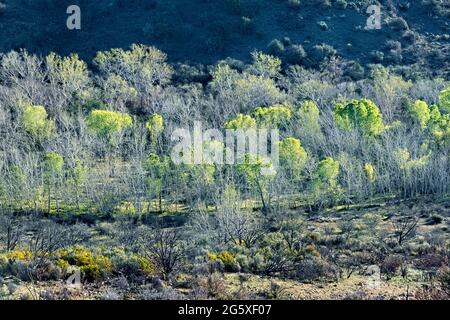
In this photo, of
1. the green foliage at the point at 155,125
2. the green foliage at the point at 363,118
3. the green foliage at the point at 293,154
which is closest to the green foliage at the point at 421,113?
the green foliage at the point at 363,118

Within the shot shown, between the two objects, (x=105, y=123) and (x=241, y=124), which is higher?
(x=105, y=123)

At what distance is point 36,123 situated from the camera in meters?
51.8

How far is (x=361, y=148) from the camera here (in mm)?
47000

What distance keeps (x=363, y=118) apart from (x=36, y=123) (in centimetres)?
2562

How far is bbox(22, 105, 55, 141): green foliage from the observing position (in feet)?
169

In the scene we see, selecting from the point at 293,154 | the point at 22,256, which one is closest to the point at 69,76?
the point at 293,154

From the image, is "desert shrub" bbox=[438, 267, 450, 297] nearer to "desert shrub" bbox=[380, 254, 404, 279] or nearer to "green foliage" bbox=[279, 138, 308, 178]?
"desert shrub" bbox=[380, 254, 404, 279]

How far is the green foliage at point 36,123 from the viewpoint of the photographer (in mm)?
51562

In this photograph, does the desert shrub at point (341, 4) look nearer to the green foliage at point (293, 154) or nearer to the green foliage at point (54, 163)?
the green foliage at point (293, 154)

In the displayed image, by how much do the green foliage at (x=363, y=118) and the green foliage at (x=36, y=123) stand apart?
76.0 ft

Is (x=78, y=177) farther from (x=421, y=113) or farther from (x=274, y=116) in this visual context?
(x=421, y=113)

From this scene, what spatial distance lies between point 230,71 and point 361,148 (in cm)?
2461

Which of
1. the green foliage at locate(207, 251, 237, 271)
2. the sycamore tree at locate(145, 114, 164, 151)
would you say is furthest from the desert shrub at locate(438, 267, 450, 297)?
the sycamore tree at locate(145, 114, 164, 151)
